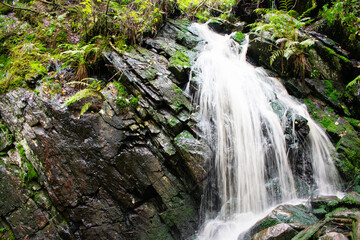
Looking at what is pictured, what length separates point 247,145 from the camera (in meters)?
4.43

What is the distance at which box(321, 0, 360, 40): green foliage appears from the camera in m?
5.79

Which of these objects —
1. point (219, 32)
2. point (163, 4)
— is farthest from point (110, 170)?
point (219, 32)

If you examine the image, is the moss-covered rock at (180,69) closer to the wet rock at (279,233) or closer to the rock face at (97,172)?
the rock face at (97,172)

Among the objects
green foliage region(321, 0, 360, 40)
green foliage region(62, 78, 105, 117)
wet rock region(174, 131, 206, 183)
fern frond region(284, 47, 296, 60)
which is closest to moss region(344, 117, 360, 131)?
fern frond region(284, 47, 296, 60)

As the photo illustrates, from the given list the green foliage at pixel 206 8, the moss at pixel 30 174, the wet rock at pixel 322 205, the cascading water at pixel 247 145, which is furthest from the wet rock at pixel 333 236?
the green foliage at pixel 206 8

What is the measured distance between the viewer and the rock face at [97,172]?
3.62 m

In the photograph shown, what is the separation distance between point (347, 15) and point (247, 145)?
551cm

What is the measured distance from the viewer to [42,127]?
154 inches

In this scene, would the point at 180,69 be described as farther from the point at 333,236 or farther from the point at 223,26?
the point at 223,26

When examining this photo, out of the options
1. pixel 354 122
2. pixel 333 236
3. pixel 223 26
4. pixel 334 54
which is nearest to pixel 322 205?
pixel 333 236

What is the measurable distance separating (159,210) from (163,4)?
22.7 feet

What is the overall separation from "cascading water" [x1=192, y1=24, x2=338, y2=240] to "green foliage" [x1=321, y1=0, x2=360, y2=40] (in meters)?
3.13

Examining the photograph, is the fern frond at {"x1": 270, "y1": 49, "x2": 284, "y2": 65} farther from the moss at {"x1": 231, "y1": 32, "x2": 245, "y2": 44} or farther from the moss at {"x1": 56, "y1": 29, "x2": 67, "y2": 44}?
the moss at {"x1": 56, "y1": 29, "x2": 67, "y2": 44}

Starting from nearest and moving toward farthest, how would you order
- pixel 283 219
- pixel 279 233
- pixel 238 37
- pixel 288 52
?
pixel 279 233 → pixel 283 219 → pixel 288 52 → pixel 238 37
